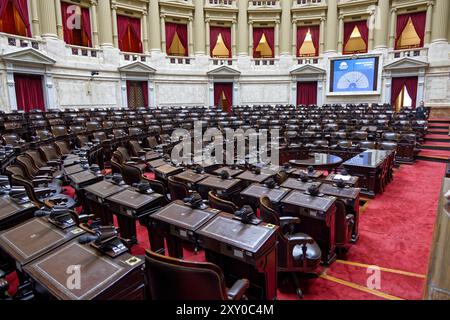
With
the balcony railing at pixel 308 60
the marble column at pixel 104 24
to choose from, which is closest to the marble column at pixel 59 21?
the marble column at pixel 104 24

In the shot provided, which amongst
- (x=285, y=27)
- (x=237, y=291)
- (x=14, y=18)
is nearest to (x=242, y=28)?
(x=285, y=27)

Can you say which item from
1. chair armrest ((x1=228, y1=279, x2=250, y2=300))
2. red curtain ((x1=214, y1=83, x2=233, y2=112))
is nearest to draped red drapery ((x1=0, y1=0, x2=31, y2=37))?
red curtain ((x1=214, y1=83, x2=233, y2=112))

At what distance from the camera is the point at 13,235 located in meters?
2.15

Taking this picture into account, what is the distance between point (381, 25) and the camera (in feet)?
47.5

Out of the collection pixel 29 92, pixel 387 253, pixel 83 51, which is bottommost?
pixel 387 253

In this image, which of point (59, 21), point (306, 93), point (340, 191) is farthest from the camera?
point (306, 93)

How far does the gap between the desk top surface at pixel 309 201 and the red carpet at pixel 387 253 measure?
0.73 metres

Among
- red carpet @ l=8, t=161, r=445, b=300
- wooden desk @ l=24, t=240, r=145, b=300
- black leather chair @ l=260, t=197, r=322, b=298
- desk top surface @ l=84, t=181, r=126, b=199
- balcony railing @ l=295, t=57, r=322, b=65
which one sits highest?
balcony railing @ l=295, t=57, r=322, b=65

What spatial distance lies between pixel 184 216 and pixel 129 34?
14.6m

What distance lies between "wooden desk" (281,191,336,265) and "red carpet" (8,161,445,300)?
0.72ft

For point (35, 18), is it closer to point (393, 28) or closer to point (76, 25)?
point (76, 25)

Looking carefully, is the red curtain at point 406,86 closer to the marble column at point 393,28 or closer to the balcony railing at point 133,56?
the marble column at point 393,28

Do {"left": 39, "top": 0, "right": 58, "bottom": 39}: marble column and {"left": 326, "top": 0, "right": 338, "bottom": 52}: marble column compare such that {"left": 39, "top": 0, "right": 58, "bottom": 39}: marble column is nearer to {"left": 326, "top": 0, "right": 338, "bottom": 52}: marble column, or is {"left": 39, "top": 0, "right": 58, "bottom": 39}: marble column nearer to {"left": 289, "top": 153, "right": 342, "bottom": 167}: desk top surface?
{"left": 289, "top": 153, "right": 342, "bottom": 167}: desk top surface

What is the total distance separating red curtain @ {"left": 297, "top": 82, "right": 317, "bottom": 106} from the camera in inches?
637
